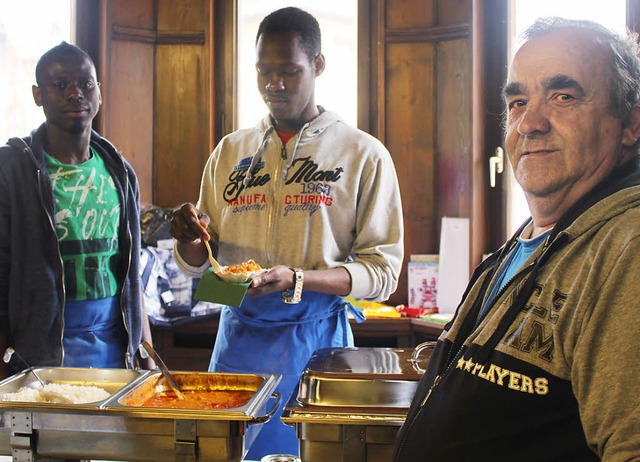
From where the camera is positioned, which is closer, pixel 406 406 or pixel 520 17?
pixel 406 406

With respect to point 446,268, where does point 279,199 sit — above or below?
above

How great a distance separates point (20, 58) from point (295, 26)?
7.29 feet

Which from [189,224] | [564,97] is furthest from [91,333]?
[564,97]

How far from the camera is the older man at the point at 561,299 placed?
891 millimetres

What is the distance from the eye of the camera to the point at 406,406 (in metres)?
1.46

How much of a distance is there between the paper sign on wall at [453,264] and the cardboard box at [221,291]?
2.15 metres

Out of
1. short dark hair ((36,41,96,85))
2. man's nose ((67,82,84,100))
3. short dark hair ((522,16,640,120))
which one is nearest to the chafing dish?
short dark hair ((522,16,640,120))

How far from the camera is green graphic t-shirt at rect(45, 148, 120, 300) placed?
228 cm

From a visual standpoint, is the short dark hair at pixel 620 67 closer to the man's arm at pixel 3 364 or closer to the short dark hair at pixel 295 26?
the short dark hair at pixel 295 26

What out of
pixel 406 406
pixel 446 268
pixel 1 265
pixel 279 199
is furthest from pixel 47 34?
pixel 406 406

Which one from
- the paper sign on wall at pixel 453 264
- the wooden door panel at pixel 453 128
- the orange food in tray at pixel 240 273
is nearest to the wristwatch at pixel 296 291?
the orange food in tray at pixel 240 273

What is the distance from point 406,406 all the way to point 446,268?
246cm

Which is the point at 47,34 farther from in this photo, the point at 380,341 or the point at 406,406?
the point at 406,406

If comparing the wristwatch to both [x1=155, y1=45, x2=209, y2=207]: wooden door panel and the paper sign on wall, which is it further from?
[x1=155, y1=45, x2=209, y2=207]: wooden door panel
